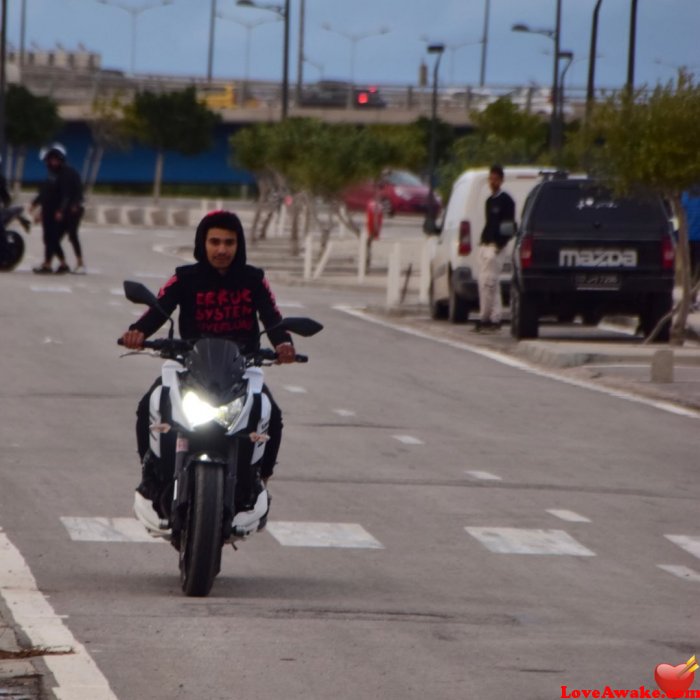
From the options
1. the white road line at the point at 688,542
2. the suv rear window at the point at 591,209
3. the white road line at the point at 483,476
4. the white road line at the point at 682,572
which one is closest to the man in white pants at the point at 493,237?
the suv rear window at the point at 591,209

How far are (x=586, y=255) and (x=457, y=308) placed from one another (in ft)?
12.5

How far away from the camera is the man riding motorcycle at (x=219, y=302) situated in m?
8.79

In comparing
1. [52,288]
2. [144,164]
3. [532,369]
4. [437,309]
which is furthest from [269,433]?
[144,164]

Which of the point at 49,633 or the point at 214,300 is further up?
the point at 214,300

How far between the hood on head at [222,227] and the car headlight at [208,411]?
0.68 metres

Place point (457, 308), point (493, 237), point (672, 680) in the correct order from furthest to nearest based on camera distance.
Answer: point (457, 308) < point (493, 237) < point (672, 680)

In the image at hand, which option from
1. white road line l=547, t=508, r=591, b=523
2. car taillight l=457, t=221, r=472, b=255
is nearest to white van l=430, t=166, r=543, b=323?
car taillight l=457, t=221, r=472, b=255

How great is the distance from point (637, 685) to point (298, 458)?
6842 millimetres

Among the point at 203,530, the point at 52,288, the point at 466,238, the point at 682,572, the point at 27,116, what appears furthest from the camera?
the point at 27,116

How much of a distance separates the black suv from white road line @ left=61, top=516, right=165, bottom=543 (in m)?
13.8

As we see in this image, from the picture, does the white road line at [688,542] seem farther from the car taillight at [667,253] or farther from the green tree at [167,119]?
the green tree at [167,119]

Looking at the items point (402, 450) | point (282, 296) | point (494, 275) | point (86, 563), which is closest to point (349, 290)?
point (282, 296)

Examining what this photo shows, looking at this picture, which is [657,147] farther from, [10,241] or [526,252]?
[10,241]

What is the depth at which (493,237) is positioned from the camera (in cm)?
2534
